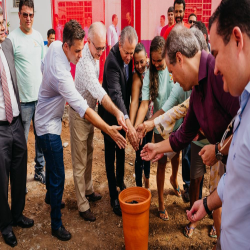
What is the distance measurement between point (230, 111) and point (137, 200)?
132cm

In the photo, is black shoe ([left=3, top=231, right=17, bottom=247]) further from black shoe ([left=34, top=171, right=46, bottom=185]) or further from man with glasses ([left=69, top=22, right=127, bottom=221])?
black shoe ([left=34, top=171, right=46, bottom=185])

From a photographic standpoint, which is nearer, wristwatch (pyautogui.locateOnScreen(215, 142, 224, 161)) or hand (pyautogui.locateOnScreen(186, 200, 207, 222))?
hand (pyautogui.locateOnScreen(186, 200, 207, 222))

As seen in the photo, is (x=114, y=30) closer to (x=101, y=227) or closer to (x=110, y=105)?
(x=110, y=105)

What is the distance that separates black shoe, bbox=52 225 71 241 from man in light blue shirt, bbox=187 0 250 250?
2.32 metres

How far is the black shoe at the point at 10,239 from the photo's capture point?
306 cm

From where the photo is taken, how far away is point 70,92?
2715 mm

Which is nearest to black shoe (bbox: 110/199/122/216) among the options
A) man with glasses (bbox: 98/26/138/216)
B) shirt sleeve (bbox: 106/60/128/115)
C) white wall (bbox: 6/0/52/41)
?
man with glasses (bbox: 98/26/138/216)

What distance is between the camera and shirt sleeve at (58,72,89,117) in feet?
8.83

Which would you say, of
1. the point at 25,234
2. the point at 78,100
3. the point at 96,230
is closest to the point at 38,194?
the point at 25,234

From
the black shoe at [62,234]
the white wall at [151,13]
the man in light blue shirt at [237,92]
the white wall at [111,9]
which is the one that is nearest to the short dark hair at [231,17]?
the man in light blue shirt at [237,92]

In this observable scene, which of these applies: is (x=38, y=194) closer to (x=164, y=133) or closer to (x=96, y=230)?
(x=96, y=230)

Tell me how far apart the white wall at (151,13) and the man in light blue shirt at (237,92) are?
5695mm

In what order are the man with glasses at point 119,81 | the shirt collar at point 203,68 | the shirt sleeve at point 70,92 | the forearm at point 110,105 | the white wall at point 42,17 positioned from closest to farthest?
the shirt collar at point 203,68
the shirt sleeve at point 70,92
the forearm at point 110,105
the man with glasses at point 119,81
the white wall at point 42,17

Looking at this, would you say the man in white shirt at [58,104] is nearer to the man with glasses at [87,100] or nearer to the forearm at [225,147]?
the man with glasses at [87,100]
